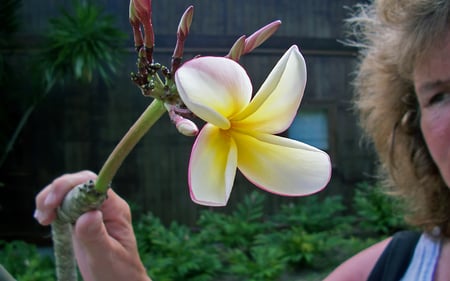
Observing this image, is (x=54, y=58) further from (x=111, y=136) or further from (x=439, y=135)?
(x=439, y=135)

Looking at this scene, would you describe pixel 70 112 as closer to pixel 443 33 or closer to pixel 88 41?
pixel 88 41

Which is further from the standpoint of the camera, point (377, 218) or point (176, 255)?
point (377, 218)

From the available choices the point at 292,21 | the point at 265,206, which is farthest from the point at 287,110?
the point at 265,206

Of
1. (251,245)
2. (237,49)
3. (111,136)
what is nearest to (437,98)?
(237,49)

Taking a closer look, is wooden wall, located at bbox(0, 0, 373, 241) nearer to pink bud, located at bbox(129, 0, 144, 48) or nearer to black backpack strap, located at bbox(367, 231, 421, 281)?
black backpack strap, located at bbox(367, 231, 421, 281)

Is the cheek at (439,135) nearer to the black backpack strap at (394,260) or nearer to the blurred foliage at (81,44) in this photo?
the black backpack strap at (394,260)

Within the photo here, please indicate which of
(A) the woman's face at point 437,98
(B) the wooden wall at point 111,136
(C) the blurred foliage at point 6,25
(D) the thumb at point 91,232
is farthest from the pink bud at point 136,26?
(C) the blurred foliage at point 6,25
